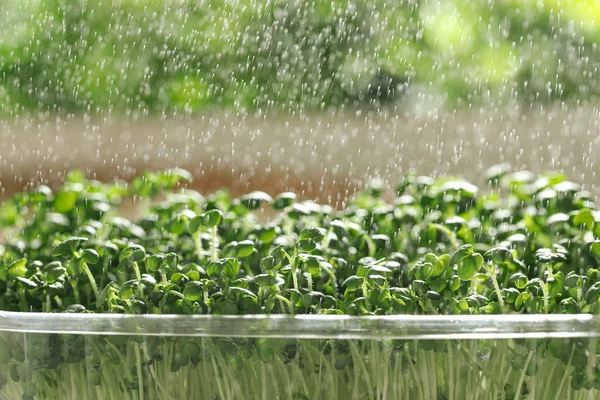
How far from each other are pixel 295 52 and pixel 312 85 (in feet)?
0.17

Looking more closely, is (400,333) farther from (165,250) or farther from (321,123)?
(321,123)

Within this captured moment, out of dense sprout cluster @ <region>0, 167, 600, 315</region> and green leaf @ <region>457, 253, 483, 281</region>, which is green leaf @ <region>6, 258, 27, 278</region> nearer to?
dense sprout cluster @ <region>0, 167, 600, 315</region>

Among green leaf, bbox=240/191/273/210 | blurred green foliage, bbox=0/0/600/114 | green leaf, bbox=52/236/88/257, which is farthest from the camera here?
blurred green foliage, bbox=0/0/600/114

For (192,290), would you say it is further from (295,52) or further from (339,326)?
(295,52)

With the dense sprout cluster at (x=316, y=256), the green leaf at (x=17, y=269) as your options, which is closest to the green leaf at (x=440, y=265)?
the dense sprout cluster at (x=316, y=256)

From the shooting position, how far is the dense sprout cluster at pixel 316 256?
1.76ft

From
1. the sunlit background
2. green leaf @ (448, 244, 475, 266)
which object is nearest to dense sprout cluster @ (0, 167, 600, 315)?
green leaf @ (448, 244, 475, 266)

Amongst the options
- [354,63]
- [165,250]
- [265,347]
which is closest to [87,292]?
[165,250]

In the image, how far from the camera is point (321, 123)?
3.27 feet

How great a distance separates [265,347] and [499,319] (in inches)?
6.2

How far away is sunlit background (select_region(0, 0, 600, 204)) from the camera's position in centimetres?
91

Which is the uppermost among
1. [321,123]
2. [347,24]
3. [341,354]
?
[347,24]

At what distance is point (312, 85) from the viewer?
0.95 meters

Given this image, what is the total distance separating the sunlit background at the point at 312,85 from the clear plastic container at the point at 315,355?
48 cm
